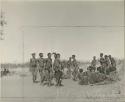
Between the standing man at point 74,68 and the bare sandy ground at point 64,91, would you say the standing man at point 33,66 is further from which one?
the standing man at point 74,68

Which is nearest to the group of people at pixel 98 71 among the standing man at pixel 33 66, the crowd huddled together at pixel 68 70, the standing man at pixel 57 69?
the crowd huddled together at pixel 68 70

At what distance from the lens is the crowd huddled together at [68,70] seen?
151cm

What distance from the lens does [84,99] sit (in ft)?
4.95

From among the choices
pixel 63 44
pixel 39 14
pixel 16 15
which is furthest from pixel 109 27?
pixel 16 15

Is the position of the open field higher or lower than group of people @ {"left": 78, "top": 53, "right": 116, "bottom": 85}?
lower

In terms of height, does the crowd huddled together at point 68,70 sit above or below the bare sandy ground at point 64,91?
above

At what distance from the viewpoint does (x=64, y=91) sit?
1.51m

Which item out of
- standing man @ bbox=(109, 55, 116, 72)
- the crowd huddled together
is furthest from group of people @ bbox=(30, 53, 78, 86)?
standing man @ bbox=(109, 55, 116, 72)

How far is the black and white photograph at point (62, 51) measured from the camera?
1.51m

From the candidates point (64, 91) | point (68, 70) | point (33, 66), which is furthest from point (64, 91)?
point (33, 66)

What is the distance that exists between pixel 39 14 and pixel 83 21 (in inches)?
9.7

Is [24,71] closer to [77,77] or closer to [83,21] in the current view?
[77,77]

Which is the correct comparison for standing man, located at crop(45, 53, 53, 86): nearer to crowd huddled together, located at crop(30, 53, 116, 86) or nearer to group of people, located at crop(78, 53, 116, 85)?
crowd huddled together, located at crop(30, 53, 116, 86)

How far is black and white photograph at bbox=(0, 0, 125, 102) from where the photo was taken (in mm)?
1510
